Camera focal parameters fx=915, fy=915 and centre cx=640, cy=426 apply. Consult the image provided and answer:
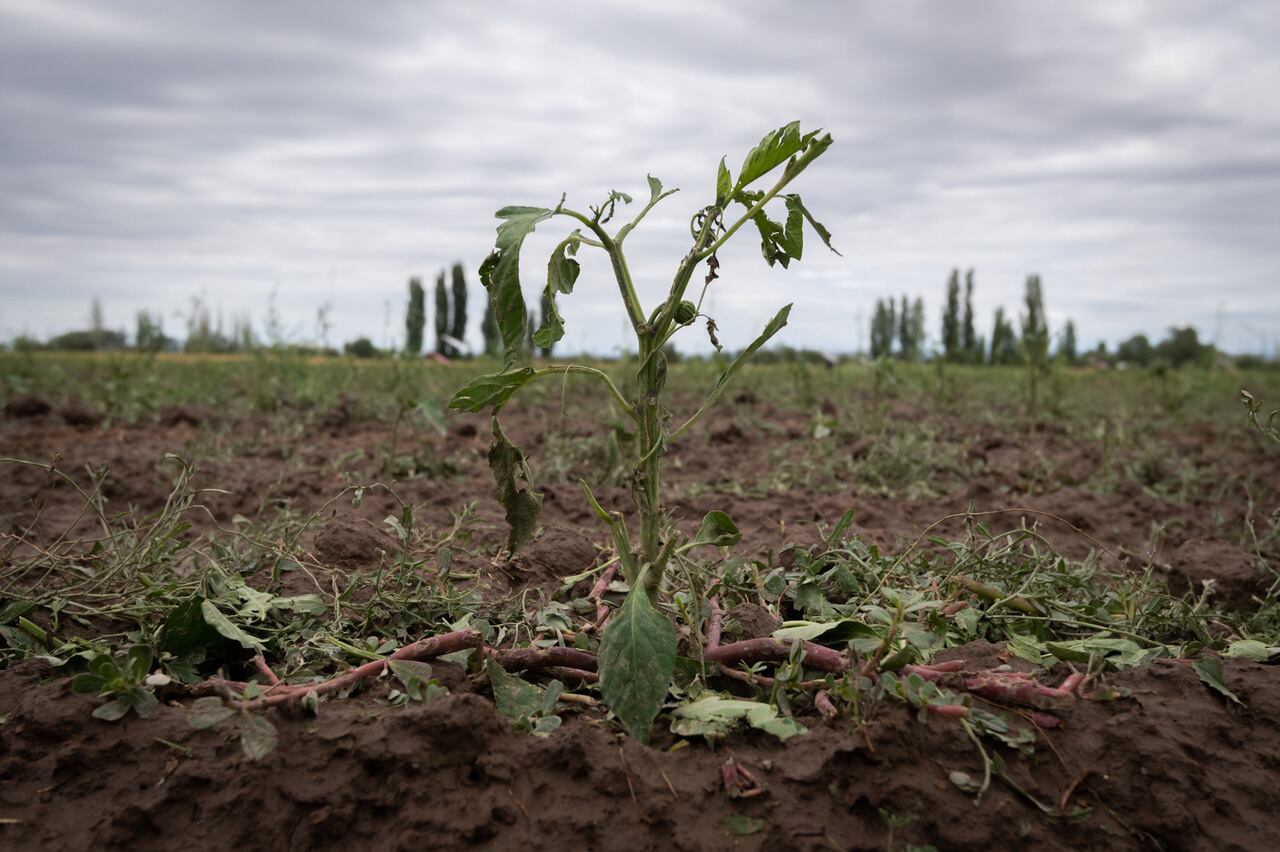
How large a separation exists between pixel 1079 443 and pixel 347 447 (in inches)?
185

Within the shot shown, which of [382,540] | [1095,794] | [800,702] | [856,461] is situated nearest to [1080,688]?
[1095,794]

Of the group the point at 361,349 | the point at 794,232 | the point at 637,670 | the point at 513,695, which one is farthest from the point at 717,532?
the point at 361,349

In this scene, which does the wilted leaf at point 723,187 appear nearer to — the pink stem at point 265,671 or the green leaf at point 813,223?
the green leaf at point 813,223

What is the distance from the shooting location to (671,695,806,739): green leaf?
153cm

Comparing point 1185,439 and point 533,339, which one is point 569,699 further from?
point 1185,439

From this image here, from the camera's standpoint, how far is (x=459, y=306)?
40.2 meters

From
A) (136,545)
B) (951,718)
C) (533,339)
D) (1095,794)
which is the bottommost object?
(1095,794)

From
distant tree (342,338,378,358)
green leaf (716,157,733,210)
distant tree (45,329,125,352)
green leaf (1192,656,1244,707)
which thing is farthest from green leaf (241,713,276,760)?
distant tree (342,338,378,358)

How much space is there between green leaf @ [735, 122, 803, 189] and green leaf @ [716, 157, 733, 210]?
0.02 meters

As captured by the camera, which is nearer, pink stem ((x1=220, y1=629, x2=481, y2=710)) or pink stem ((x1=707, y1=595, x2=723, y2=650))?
pink stem ((x1=220, y1=629, x2=481, y2=710))

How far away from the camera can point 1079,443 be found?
6.14m

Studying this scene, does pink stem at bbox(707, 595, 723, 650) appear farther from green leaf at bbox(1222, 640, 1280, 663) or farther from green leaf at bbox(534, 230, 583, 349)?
green leaf at bbox(1222, 640, 1280, 663)

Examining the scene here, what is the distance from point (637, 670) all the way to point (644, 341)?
584 millimetres

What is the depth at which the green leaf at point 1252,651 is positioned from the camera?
1.85 metres
